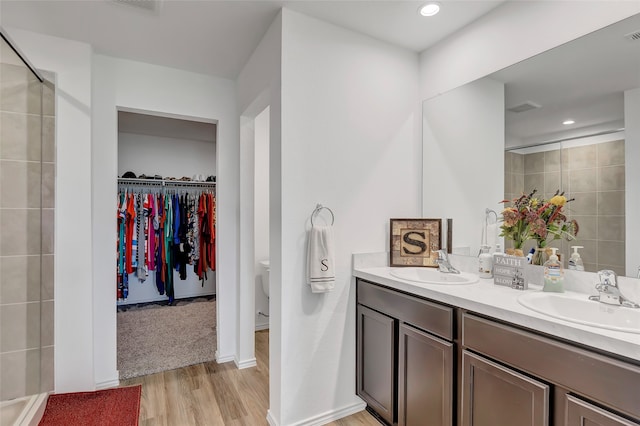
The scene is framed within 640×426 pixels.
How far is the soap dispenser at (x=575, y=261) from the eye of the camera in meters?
1.59

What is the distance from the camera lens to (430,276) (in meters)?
2.12

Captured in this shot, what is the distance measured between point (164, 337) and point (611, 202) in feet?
12.7

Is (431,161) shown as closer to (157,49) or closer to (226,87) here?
(226,87)

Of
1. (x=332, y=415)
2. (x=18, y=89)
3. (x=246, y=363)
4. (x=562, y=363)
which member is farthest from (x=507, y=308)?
(x=18, y=89)

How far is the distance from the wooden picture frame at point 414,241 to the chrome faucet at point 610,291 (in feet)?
3.18

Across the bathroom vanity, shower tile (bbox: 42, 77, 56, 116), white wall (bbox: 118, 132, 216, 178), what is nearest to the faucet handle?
the bathroom vanity

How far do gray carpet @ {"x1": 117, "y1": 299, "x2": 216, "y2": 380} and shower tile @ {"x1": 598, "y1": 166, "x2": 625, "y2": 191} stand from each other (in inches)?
123

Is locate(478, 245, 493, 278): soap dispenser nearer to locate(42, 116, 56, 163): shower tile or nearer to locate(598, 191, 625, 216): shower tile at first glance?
locate(598, 191, 625, 216): shower tile

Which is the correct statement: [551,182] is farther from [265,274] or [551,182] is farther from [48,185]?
[48,185]

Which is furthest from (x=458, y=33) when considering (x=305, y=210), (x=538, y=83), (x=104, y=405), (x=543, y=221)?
(x=104, y=405)

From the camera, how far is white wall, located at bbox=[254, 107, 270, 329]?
3633mm

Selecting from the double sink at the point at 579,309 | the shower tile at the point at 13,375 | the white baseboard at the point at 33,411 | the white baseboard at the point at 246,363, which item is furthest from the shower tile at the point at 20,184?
the double sink at the point at 579,309

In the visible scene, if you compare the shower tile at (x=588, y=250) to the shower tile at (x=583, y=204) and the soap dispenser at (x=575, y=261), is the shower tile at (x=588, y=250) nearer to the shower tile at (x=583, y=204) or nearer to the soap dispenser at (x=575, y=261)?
the soap dispenser at (x=575, y=261)

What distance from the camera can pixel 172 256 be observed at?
4547 mm
